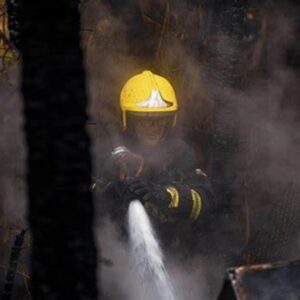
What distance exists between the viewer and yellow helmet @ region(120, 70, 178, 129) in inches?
229

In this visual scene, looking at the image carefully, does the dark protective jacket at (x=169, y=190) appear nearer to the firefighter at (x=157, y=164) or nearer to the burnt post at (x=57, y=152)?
the firefighter at (x=157, y=164)

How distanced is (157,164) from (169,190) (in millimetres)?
541

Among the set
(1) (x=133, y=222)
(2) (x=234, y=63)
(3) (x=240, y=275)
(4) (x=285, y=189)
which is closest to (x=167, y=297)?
(1) (x=133, y=222)

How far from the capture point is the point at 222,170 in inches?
267

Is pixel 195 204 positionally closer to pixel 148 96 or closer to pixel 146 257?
pixel 146 257

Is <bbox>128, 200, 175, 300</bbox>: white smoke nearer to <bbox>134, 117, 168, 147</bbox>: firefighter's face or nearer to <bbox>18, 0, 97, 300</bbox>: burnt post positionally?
<bbox>134, 117, 168, 147</bbox>: firefighter's face

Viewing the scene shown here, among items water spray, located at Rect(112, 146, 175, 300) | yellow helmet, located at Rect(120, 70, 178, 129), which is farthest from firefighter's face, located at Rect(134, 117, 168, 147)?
water spray, located at Rect(112, 146, 175, 300)

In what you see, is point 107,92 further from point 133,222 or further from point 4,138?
point 133,222

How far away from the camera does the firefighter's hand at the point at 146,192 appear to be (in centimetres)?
534

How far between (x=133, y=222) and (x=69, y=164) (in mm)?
3564

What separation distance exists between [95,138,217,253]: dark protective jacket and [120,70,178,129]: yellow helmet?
0.44 m

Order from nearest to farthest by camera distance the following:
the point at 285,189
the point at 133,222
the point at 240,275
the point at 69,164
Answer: the point at 69,164, the point at 240,275, the point at 133,222, the point at 285,189

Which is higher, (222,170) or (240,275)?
(240,275)

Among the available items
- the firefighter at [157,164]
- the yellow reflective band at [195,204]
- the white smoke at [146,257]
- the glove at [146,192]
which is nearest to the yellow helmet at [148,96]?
the firefighter at [157,164]
